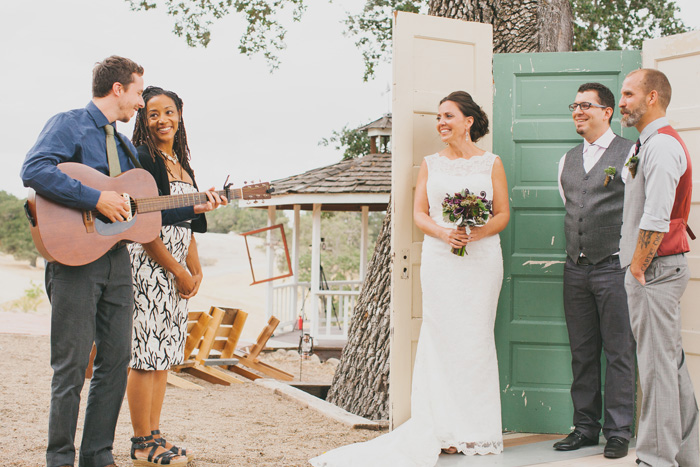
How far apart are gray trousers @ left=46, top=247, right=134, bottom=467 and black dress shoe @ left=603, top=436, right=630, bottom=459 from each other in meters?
2.78

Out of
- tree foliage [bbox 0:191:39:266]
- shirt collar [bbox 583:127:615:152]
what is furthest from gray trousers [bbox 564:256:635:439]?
tree foliage [bbox 0:191:39:266]

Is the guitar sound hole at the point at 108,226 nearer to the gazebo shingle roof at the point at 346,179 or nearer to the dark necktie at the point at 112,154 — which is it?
the dark necktie at the point at 112,154

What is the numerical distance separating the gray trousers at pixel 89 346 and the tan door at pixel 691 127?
11.0 ft

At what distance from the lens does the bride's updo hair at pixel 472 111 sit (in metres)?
4.20

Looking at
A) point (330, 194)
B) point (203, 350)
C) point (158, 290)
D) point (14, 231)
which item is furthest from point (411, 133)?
point (14, 231)

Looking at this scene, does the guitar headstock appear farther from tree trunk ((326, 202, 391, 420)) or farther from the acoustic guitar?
tree trunk ((326, 202, 391, 420))

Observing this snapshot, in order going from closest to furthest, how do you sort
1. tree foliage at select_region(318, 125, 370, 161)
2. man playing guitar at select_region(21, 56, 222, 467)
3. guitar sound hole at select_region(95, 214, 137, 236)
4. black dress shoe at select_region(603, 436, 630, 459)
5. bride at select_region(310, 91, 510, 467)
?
man playing guitar at select_region(21, 56, 222, 467) < guitar sound hole at select_region(95, 214, 137, 236) < black dress shoe at select_region(603, 436, 630, 459) < bride at select_region(310, 91, 510, 467) < tree foliage at select_region(318, 125, 370, 161)

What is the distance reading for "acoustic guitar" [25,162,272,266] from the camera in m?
3.10

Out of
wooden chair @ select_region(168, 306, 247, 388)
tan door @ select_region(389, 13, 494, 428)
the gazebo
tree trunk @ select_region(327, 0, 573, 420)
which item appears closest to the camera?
tan door @ select_region(389, 13, 494, 428)

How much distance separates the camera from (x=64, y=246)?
3.11 meters

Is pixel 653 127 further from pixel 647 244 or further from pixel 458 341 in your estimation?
pixel 458 341

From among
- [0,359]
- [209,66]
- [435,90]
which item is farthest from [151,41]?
[435,90]

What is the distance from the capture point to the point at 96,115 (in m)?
3.40

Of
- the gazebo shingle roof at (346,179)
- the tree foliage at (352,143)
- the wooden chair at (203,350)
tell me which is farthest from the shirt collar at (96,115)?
the tree foliage at (352,143)
